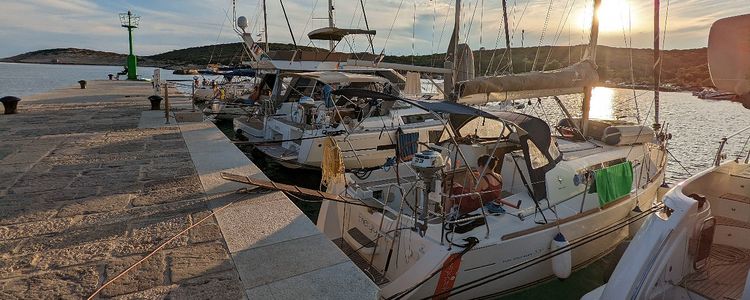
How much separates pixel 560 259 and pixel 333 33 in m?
15.1

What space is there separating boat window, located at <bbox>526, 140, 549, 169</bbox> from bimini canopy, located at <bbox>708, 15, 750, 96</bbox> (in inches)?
86.3

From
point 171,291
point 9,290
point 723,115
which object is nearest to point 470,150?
point 171,291

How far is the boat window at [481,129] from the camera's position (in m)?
8.13

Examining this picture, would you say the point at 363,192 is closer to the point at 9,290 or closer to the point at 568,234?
the point at 568,234

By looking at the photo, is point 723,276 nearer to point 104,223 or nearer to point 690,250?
point 690,250

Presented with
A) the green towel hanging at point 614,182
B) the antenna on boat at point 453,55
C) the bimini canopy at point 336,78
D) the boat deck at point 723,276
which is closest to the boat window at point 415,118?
the antenna on boat at point 453,55

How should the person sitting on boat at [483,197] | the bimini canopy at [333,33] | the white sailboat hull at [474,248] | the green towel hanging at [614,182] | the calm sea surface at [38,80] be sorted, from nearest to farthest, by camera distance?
the white sailboat hull at [474,248], the person sitting on boat at [483,197], the green towel hanging at [614,182], the bimini canopy at [333,33], the calm sea surface at [38,80]

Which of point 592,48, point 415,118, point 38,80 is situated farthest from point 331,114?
point 38,80

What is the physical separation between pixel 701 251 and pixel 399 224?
3.45m

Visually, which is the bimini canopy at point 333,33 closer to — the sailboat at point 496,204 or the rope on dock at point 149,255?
the sailboat at point 496,204

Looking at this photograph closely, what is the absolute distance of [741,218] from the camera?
5.85 metres

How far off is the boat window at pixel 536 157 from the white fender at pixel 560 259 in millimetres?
1036

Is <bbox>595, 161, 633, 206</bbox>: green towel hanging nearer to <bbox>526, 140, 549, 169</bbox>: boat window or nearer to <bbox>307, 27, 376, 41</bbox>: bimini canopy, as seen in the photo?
<bbox>526, 140, 549, 169</bbox>: boat window

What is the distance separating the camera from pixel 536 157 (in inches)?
247
